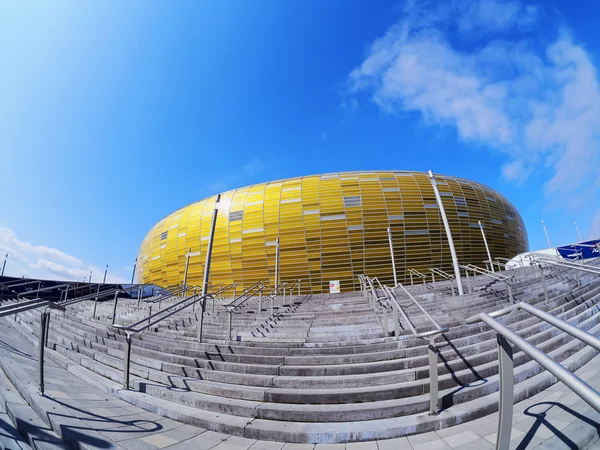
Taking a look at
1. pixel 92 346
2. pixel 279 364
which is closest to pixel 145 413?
pixel 279 364

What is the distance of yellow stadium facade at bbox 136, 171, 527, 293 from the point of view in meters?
27.5

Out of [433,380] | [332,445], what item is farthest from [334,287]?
[332,445]

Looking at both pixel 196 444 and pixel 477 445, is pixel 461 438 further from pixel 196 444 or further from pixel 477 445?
pixel 196 444

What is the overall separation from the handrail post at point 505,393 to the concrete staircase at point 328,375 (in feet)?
4.22

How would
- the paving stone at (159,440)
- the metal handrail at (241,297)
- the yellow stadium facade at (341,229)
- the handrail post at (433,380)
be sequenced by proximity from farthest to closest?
the yellow stadium facade at (341,229), the metal handrail at (241,297), the handrail post at (433,380), the paving stone at (159,440)

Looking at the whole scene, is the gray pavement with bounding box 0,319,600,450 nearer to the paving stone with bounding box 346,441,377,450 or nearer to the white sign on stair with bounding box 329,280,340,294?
the paving stone with bounding box 346,441,377,450

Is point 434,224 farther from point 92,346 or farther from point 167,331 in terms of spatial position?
point 92,346

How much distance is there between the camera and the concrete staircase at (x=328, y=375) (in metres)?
3.45

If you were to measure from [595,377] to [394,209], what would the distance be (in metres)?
26.2

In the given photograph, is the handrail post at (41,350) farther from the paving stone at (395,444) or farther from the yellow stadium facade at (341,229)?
the yellow stadium facade at (341,229)

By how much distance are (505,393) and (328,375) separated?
301 centimetres

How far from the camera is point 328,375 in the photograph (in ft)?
15.1

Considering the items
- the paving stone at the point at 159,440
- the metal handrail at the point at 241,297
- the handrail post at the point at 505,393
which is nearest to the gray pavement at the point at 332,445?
the paving stone at the point at 159,440

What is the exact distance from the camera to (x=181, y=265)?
3369 cm
